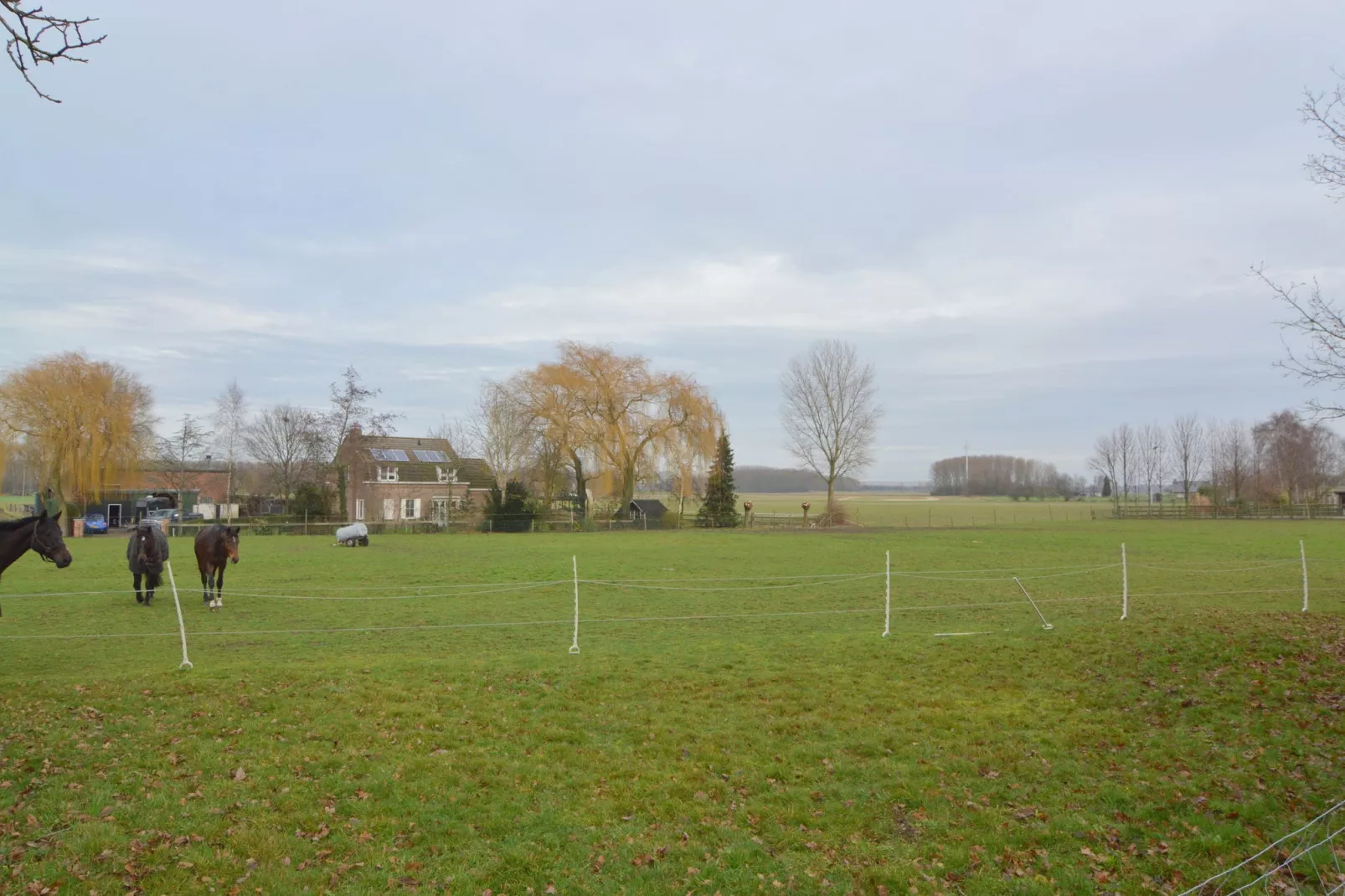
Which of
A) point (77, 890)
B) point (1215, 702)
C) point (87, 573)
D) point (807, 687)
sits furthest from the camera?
point (87, 573)

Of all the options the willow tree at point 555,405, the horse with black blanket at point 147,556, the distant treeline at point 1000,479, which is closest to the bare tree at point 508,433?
the willow tree at point 555,405

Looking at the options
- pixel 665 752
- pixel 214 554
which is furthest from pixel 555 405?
pixel 665 752

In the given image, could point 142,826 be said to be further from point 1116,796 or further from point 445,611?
point 445,611

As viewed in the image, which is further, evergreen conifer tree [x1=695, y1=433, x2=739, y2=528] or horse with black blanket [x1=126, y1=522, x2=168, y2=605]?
evergreen conifer tree [x1=695, y1=433, x2=739, y2=528]

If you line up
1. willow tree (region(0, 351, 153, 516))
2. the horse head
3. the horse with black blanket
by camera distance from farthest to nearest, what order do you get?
willow tree (region(0, 351, 153, 516)) < the horse with black blanket < the horse head

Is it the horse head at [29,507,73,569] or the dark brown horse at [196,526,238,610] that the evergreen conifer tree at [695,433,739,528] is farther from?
the horse head at [29,507,73,569]

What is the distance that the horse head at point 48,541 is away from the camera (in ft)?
31.9

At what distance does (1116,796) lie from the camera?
6.14m

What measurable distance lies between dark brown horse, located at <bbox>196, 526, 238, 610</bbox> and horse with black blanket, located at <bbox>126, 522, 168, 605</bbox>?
62cm

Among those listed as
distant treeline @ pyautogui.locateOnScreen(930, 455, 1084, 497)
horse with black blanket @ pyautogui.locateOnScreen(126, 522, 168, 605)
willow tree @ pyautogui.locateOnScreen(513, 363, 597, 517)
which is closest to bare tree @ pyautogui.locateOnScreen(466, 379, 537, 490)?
willow tree @ pyautogui.locateOnScreen(513, 363, 597, 517)

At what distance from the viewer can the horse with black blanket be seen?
15133 mm

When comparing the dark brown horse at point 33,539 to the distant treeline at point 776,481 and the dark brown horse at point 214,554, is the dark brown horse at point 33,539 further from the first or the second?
the distant treeline at point 776,481

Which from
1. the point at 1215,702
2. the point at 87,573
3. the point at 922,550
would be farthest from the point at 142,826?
the point at 922,550

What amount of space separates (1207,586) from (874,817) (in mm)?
15859
